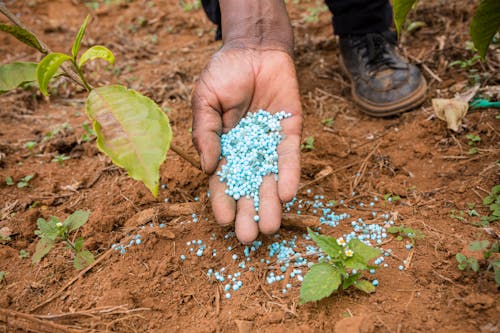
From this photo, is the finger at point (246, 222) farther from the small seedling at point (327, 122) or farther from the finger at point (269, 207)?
the small seedling at point (327, 122)

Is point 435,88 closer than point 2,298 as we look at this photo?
No

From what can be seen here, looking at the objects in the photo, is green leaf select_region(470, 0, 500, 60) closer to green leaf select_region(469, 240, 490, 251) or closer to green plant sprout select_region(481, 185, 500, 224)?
green plant sprout select_region(481, 185, 500, 224)

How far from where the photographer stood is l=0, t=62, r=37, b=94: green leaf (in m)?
1.59

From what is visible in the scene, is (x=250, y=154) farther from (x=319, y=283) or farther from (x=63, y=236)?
(x=63, y=236)

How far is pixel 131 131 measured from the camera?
143 centimetres

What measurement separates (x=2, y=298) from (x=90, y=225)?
20.4 inches

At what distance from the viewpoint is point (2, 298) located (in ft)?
5.91

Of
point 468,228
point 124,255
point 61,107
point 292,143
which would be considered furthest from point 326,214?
point 61,107

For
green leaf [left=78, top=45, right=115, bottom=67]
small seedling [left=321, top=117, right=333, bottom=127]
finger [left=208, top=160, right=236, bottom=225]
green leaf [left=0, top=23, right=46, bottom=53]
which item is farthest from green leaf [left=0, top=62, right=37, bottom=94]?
small seedling [left=321, top=117, right=333, bottom=127]

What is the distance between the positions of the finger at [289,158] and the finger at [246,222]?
0.17 m

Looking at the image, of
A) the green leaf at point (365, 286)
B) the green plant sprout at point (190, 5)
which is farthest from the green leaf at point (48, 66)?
the green plant sprout at point (190, 5)

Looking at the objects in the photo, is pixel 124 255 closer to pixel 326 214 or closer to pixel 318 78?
pixel 326 214

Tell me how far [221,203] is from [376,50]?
191cm

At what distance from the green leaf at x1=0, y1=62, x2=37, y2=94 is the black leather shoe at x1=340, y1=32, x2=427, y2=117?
2268 millimetres
